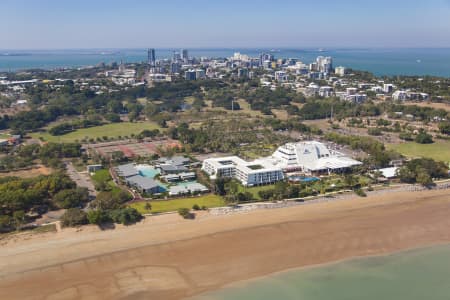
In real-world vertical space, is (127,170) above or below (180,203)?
above

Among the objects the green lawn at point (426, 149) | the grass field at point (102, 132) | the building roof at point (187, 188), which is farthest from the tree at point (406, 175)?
the grass field at point (102, 132)

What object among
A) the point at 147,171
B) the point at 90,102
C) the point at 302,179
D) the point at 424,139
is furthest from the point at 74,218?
the point at 90,102

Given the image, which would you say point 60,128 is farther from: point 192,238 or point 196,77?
point 196,77

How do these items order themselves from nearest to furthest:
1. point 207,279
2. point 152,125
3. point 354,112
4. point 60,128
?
point 207,279
point 60,128
point 152,125
point 354,112

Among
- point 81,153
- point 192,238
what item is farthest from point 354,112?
point 192,238

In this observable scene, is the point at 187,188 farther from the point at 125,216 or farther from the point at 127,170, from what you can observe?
the point at 125,216
